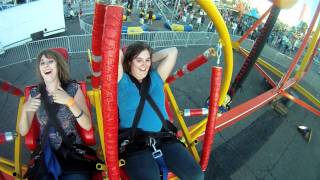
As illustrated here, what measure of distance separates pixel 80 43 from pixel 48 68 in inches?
251

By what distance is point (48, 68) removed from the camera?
220cm

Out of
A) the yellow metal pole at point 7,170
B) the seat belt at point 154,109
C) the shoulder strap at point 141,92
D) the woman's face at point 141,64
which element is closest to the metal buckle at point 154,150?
the seat belt at point 154,109

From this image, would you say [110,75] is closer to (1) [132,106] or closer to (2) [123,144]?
(1) [132,106]

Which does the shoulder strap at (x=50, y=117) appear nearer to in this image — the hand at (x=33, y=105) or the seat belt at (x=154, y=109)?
the hand at (x=33, y=105)

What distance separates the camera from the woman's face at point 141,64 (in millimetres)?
2271

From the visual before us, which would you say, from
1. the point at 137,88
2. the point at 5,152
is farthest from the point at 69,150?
the point at 5,152

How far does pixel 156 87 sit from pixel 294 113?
18.0ft

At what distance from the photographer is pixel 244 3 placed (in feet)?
53.9

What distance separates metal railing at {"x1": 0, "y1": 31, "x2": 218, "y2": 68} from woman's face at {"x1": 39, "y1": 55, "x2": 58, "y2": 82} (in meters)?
5.40

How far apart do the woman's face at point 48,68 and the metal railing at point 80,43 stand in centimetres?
540

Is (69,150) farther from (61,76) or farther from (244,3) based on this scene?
(244,3)

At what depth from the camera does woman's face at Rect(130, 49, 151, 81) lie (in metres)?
2.27

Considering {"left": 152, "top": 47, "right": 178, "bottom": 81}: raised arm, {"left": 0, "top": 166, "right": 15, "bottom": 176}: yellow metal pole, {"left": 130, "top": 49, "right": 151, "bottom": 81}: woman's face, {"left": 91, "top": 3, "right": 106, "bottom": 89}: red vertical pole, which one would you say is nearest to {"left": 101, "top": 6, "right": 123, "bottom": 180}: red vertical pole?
{"left": 91, "top": 3, "right": 106, "bottom": 89}: red vertical pole

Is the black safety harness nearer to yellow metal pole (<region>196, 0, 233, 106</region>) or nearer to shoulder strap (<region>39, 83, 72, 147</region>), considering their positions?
shoulder strap (<region>39, 83, 72, 147</region>)
